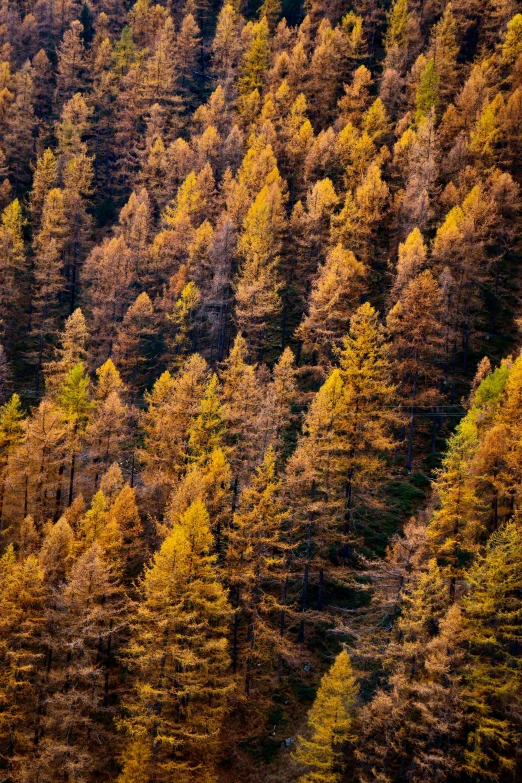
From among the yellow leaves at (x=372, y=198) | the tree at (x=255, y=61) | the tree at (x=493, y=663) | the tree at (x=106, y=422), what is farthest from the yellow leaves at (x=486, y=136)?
the tree at (x=493, y=663)

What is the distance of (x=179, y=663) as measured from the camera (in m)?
30.3

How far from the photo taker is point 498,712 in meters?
25.9

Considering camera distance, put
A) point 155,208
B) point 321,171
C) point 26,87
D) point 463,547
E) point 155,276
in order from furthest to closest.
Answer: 1. point 26,87
2. point 155,208
3. point 321,171
4. point 155,276
5. point 463,547

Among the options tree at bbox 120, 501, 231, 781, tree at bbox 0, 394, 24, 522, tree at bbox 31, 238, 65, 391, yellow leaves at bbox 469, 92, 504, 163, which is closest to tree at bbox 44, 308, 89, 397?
tree at bbox 0, 394, 24, 522

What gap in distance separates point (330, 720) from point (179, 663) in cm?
802

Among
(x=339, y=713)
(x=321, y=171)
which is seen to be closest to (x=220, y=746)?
(x=339, y=713)

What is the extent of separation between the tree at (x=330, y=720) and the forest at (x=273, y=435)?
17 centimetres

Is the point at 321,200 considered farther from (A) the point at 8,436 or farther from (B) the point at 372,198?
(A) the point at 8,436

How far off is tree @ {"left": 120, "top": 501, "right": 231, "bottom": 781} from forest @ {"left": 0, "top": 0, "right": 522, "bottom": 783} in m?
0.16

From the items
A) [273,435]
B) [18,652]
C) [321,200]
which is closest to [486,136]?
[321,200]

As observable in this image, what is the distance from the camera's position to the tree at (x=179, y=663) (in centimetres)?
2862

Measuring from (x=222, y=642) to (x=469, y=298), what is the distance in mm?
32658

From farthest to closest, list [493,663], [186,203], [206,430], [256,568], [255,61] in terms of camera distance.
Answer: [255,61], [186,203], [206,430], [256,568], [493,663]

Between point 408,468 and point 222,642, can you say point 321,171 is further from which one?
point 222,642
